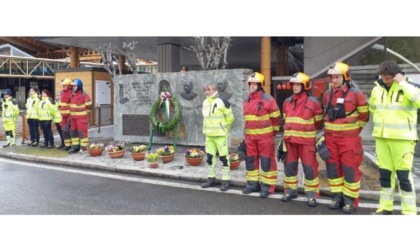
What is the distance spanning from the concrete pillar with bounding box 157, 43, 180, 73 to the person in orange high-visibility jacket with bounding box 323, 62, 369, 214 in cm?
1206

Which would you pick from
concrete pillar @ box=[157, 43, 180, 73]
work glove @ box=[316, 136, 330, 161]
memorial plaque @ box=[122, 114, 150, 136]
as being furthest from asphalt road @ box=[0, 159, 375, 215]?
concrete pillar @ box=[157, 43, 180, 73]

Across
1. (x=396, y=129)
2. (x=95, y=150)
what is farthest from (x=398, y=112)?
(x=95, y=150)

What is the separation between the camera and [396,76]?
13.4 feet

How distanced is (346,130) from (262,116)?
131cm

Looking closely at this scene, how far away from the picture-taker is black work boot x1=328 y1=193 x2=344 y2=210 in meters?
4.67

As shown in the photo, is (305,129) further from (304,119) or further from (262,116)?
(262,116)

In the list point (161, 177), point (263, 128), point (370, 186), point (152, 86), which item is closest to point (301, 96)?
point (263, 128)

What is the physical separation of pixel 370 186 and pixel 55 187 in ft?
18.1

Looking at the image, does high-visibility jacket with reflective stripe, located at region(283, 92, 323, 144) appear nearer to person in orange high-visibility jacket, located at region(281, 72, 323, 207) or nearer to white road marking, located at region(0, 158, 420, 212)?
person in orange high-visibility jacket, located at region(281, 72, 323, 207)

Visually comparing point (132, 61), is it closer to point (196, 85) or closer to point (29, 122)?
point (29, 122)

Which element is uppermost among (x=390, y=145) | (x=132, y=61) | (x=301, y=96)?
(x=132, y=61)

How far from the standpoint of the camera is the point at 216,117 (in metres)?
5.78

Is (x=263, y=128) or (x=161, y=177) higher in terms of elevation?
(x=263, y=128)

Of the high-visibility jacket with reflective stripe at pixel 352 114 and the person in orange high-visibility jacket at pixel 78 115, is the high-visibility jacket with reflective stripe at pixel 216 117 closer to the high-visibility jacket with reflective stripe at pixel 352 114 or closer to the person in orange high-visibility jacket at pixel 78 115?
the high-visibility jacket with reflective stripe at pixel 352 114
